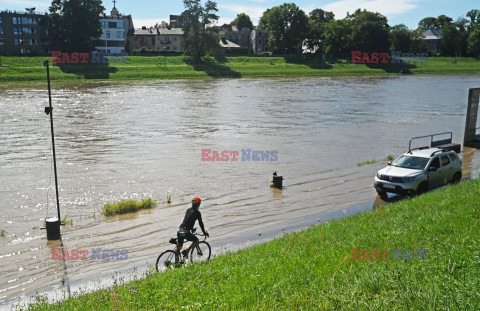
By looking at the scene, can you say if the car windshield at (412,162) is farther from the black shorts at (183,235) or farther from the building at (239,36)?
the building at (239,36)

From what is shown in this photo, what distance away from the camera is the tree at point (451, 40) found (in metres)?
130

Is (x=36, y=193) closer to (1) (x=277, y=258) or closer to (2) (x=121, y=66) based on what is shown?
(1) (x=277, y=258)

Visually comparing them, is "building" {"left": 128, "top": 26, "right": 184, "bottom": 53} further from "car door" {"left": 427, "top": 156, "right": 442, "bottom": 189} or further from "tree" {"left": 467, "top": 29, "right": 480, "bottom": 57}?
"car door" {"left": 427, "top": 156, "right": 442, "bottom": 189}

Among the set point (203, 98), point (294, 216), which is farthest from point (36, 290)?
point (203, 98)

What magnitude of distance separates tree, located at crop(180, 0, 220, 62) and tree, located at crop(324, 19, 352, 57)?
29880 mm

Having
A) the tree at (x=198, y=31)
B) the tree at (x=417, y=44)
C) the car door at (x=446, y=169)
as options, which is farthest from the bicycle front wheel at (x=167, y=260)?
the tree at (x=417, y=44)

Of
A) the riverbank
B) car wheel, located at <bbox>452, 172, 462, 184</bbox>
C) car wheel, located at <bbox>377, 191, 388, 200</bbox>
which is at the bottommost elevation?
car wheel, located at <bbox>377, 191, 388, 200</bbox>

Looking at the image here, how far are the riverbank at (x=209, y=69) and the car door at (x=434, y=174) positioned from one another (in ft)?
213

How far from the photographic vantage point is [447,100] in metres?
54.6

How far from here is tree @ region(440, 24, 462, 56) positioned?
12975cm

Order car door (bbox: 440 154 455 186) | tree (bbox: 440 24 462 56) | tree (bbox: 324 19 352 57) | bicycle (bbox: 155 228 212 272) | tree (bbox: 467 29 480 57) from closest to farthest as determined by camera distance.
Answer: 1. bicycle (bbox: 155 228 212 272)
2. car door (bbox: 440 154 455 186)
3. tree (bbox: 324 19 352 57)
4. tree (bbox: 467 29 480 57)
5. tree (bbox: 440 24 462 56)

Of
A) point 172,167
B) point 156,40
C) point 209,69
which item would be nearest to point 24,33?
point 156,40

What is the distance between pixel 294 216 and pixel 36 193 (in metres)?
11.1

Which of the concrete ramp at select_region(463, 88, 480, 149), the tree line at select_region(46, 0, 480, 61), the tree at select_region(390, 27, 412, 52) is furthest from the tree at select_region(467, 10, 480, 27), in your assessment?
the concrete ramp at select_region(463, 88, 480, 149)
